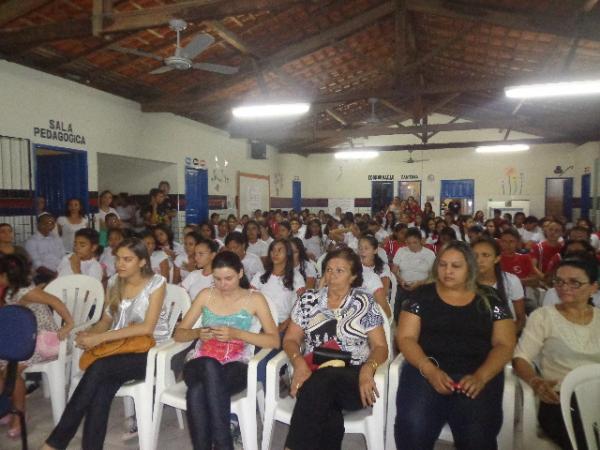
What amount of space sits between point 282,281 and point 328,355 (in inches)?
46.7

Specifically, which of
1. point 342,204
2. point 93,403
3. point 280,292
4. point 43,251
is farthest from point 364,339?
point 342,204

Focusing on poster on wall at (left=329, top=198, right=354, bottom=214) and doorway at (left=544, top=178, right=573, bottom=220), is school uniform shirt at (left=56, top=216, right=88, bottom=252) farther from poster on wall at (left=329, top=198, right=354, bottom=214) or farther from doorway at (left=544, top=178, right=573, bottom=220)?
doorway at (left=544, top=178, right=573, bottom=220)

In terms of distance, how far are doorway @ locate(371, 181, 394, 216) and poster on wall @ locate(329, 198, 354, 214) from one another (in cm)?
70

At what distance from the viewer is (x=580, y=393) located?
172cm

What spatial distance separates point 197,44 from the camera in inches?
164

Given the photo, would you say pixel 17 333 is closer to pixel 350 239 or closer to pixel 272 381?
pixel 272 381

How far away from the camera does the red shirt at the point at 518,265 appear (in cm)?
398

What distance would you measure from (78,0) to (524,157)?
1243cm

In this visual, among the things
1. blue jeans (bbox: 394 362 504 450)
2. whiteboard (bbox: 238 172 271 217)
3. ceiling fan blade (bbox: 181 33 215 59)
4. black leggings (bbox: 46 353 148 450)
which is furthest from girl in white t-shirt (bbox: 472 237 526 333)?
whiteboard (bbox: 238 172 271 217)

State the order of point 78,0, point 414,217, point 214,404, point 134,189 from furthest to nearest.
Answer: point 414,217
point 134,189
point 78,0
point 214,404

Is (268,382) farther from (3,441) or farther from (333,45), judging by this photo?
(333,45)

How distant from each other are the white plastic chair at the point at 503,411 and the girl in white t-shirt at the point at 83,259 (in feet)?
9.02

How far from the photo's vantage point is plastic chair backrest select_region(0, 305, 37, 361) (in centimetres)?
216

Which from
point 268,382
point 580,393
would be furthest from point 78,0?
point 580,393
